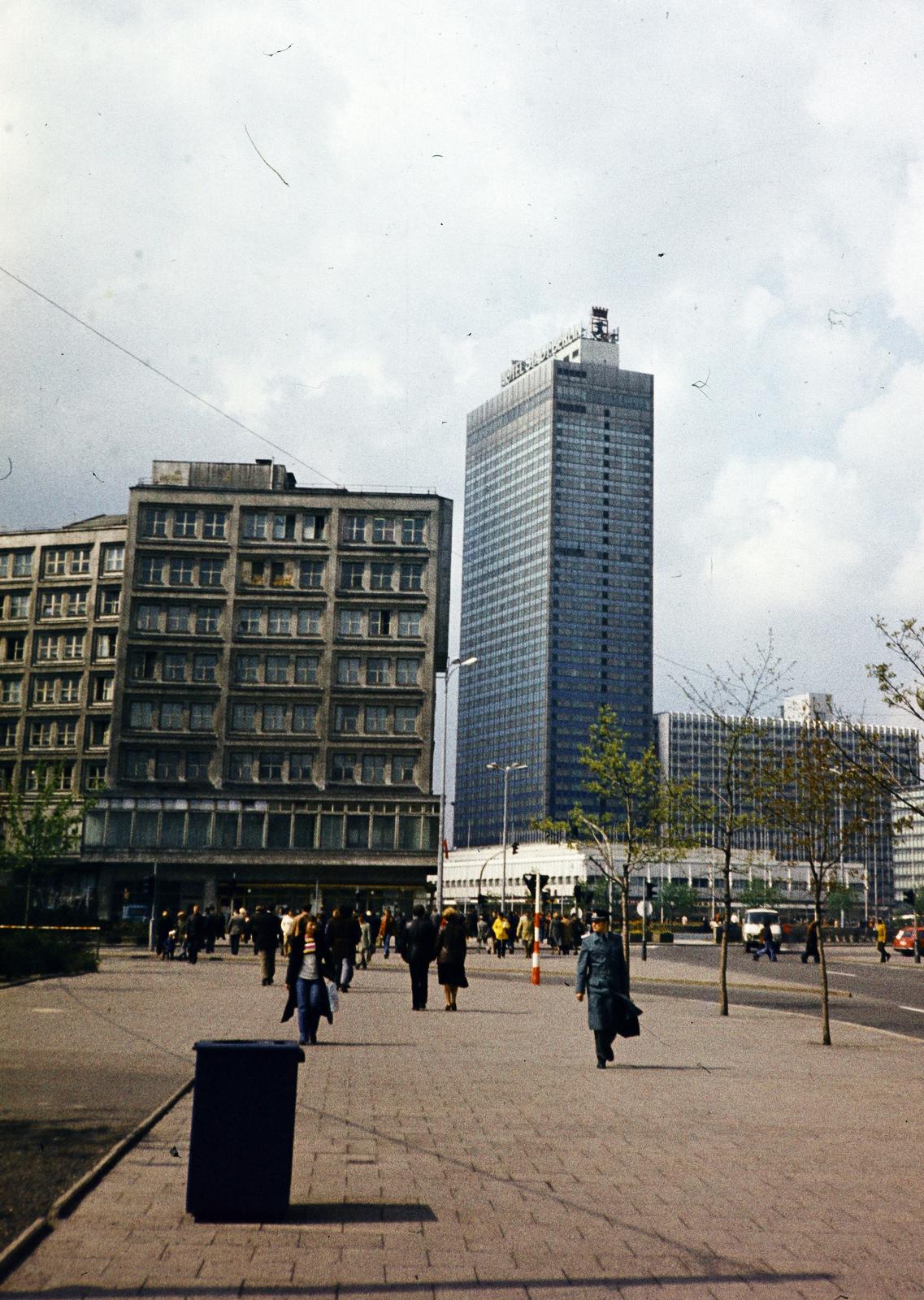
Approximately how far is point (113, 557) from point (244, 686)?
1219 cm

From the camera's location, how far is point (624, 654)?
197 metres

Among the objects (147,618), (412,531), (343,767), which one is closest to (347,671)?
(343,767)

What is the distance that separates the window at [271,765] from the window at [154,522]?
47.7ft

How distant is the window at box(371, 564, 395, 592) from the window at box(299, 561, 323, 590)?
3014mm

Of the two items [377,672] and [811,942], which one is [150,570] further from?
[811,942]

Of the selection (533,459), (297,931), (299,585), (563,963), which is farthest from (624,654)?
(297,931)

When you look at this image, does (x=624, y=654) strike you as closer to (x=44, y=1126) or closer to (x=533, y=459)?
(x=533, y=459)

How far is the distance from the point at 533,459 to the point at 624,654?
31.8m

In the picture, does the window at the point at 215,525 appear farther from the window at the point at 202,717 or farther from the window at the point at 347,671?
the window at the point at 347,671

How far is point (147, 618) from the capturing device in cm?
7731

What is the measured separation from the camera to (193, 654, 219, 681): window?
76125 millimetres

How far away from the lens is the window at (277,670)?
75875 millimetres

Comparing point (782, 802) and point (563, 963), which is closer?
point (782, 802)

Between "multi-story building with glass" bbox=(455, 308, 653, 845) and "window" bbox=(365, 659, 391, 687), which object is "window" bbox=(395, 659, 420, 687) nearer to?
"window" bbox=(365, 659, 391, 687)
